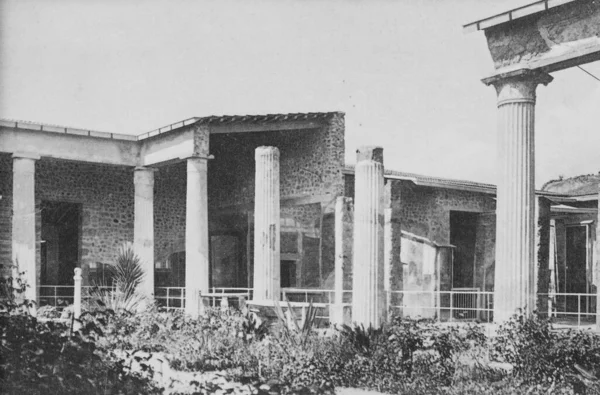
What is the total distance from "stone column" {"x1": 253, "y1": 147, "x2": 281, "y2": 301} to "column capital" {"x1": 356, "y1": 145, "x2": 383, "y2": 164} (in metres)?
2.76

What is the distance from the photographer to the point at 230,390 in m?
4.80

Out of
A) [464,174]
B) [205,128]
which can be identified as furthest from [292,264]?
[464,174]

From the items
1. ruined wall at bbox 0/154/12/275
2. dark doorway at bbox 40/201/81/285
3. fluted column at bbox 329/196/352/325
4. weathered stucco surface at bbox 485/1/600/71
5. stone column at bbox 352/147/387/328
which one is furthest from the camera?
dark doorway at bbox 40/201/81/285

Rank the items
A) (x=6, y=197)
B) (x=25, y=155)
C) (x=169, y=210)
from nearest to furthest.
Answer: (x=25, y=155), (x=6, y=197), (x=169, y=210)

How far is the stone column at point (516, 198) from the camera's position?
883 centimetres

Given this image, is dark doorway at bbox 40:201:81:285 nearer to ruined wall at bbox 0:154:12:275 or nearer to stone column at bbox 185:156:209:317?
ruined wall at bbox 0:154:12:275

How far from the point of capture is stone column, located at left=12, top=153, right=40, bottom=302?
45.3ft

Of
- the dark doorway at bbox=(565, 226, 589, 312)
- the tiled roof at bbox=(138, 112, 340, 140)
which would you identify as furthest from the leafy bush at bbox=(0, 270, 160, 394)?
the dark doorway at bbox=(565, 226, 589, 312)

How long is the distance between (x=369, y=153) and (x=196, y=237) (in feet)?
17.8

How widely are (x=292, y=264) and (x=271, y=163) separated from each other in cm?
547

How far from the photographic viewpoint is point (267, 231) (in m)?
12.0

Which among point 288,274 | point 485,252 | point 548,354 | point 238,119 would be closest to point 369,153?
point 548,354

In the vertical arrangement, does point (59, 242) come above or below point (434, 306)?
above

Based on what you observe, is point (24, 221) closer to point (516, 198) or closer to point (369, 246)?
point (369, 246)
